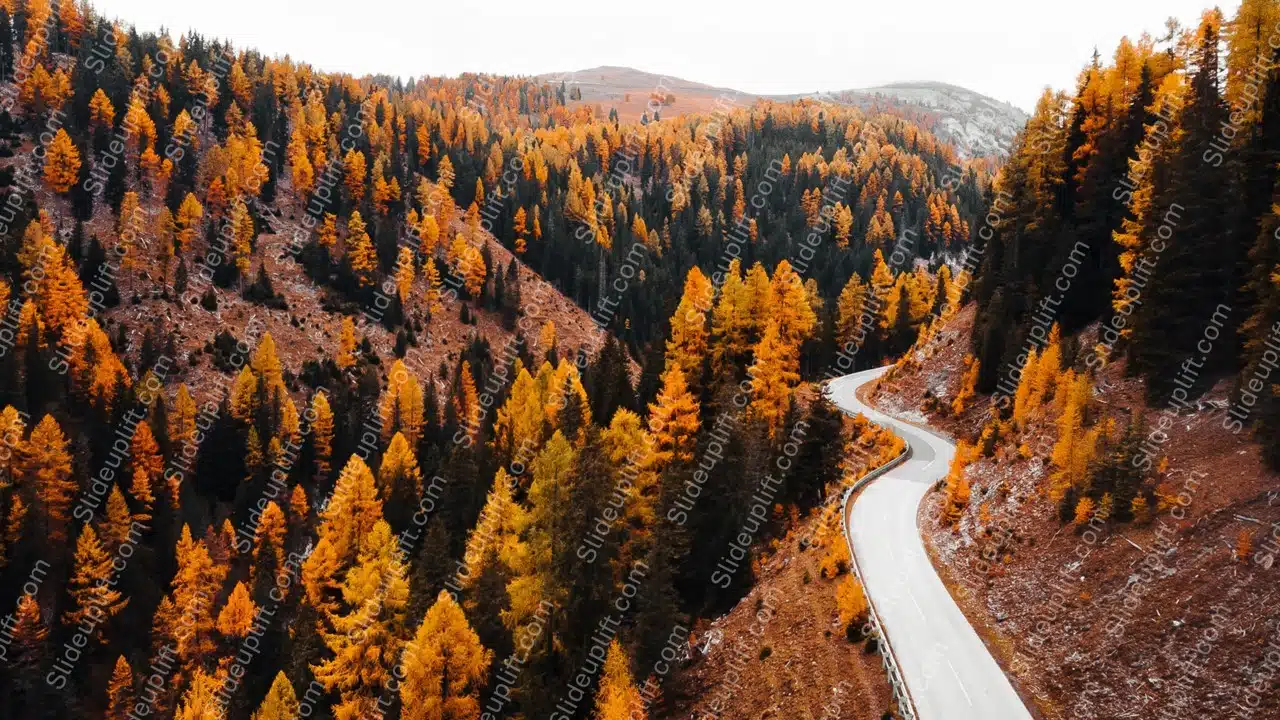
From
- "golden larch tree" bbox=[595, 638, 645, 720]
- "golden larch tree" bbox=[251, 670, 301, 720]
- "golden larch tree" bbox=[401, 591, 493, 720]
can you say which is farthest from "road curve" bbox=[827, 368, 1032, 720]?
"golden larch tree" bbox=[251, 670, 301, 720]

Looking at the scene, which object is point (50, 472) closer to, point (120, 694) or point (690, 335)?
point (120, 694)

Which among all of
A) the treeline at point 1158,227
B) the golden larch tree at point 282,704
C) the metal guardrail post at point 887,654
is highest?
the treeline at point 1158,227

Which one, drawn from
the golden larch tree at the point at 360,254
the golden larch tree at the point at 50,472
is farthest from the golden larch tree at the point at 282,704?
the golden larch tree at the point at 360,254

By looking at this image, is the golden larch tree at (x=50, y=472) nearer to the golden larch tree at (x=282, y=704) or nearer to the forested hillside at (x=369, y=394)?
the forested hillside at (x=369, y=394)

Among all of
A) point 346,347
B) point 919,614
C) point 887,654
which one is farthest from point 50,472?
point 919,614

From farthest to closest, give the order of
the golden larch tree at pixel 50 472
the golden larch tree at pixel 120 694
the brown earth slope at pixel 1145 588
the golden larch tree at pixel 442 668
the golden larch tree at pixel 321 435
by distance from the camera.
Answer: the golden larch tree at pixel 321 435 → the golden larch tree at pixel 50 472 → the golden larch tree at pixel 120 694 → the golden larch tree at pixel 442 668 → the brown earth slope at pixel 1145 588

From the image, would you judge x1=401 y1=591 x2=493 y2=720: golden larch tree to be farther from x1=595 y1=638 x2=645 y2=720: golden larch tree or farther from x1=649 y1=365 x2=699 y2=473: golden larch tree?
x1=649 y1=365 x2=699 y2=473: golden larch tree
